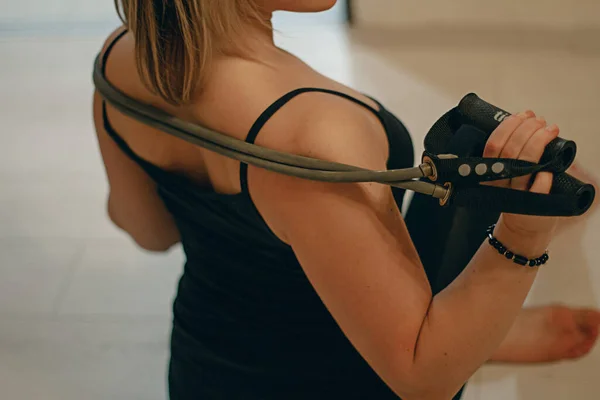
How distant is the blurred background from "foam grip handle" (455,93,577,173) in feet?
2.61

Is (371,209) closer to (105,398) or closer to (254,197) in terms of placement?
(254,197)

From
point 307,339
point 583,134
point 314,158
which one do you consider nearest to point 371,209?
point 314,158

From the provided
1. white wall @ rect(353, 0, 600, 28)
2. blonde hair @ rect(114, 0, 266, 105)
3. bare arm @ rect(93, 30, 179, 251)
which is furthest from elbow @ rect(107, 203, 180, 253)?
white wall @ rect(353, 0, 600, 28)

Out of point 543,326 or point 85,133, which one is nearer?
point 543,326

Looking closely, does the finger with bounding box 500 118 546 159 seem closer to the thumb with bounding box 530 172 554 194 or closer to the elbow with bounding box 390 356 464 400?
the thumb with bounding box 530 172 554 194

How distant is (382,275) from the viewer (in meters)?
0.64

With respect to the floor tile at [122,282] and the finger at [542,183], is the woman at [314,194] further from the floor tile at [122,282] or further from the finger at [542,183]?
the floor tile at [122,282]

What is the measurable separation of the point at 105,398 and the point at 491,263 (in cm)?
98

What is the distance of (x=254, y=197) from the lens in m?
0.68

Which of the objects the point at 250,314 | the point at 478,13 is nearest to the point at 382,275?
the point at 250,314

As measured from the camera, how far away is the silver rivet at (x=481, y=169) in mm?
577

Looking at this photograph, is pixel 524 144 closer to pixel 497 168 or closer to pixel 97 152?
pixel 497 168

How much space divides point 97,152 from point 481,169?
5.20ft

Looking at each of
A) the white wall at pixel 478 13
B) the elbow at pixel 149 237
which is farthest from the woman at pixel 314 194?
the white wall at pixel 478 13
